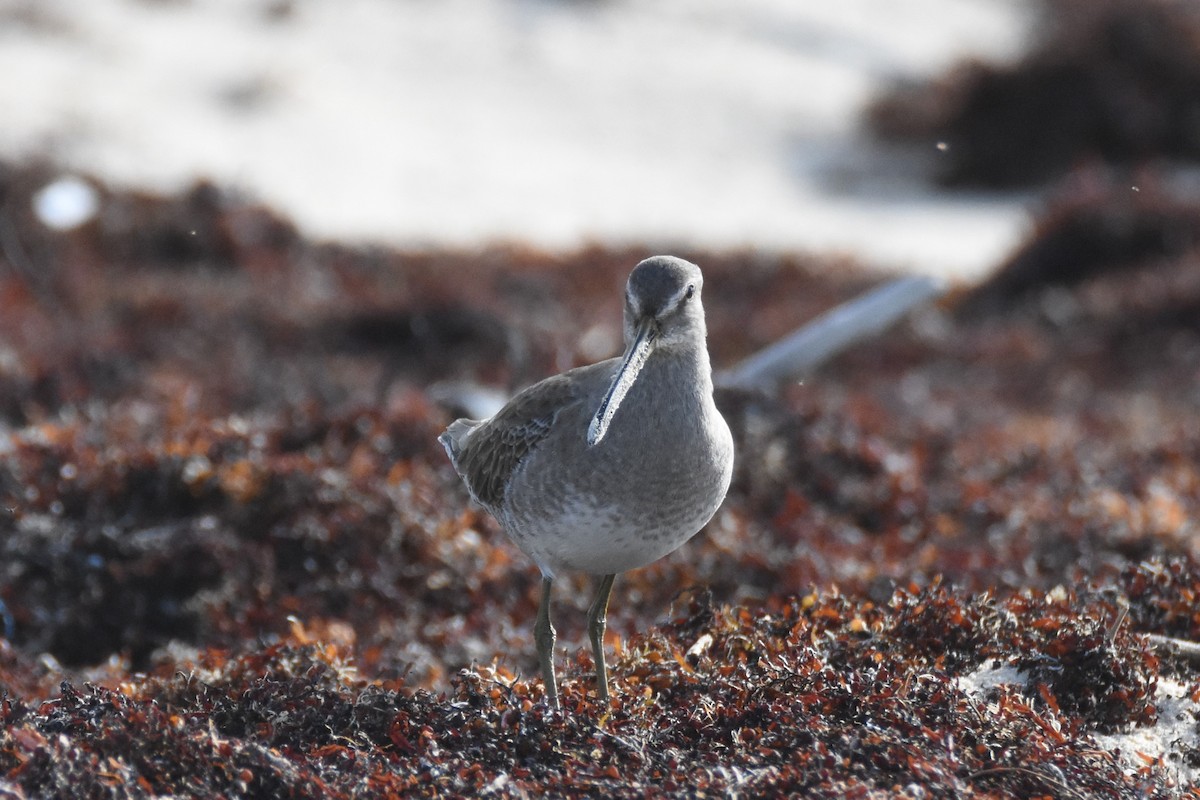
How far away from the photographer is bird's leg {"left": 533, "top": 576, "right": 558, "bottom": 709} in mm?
3990

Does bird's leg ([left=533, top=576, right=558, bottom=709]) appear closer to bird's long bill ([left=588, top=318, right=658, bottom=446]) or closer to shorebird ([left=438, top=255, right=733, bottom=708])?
shorebird ([left=438, top=255, right=733, bottom=708])

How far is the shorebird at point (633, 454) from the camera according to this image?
3.74 m

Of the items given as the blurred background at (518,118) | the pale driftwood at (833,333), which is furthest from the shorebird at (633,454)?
the blurred background at (518,118)

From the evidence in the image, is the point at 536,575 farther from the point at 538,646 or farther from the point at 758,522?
the point at 538,646

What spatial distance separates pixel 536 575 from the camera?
6.15 meters

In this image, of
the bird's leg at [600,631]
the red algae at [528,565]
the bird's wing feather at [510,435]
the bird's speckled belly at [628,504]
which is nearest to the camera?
the red algae at [528,565]

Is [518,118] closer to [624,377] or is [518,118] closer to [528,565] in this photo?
[528,565]

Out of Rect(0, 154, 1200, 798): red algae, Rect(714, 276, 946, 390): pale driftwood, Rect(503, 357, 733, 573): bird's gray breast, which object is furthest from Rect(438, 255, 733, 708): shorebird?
Rect(714, 276, 946, 390): pale driftwood

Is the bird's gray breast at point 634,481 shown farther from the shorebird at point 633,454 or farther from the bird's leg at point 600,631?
the bird's leg at point 600,631

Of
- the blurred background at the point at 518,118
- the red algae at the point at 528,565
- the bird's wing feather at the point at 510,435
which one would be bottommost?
the blurred background at the point at 518,118

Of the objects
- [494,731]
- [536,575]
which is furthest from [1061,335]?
[494,731]

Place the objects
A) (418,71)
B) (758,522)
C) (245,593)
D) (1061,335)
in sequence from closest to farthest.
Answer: (245,593) → (758,522) → (1061,335) → (418,71)

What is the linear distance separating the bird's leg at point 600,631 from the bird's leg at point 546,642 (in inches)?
5.1

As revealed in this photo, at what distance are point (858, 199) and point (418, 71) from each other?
7.04m
